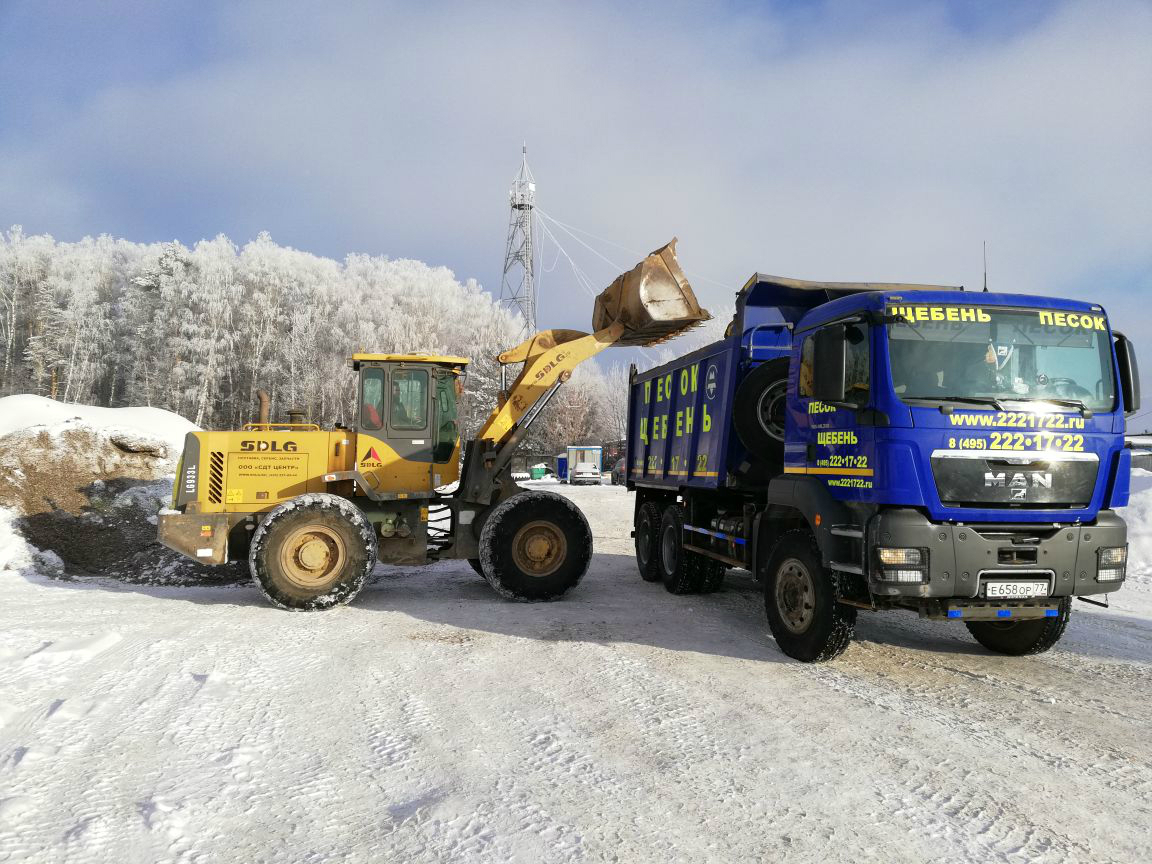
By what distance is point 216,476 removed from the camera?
9.33 m

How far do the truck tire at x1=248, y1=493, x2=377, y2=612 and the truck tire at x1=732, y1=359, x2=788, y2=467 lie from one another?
4.44m

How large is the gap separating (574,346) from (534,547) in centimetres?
275

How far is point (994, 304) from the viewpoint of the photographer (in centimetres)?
580

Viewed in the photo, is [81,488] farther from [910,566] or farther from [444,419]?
[910,566]

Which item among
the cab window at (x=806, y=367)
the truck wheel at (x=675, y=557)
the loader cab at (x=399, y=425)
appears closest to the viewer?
the cab window at (x=806, y=367)

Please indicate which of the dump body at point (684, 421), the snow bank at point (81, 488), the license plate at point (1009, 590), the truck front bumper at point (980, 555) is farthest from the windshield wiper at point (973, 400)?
the snow bank at point (81, 488)

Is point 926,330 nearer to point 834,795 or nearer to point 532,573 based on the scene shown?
point 834,795

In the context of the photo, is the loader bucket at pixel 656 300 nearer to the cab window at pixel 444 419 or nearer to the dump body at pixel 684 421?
the dump body at pixel 684 421

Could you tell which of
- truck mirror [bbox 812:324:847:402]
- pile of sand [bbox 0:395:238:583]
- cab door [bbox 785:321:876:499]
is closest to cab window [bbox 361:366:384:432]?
pile of sand [bbox 0:395:238:583]

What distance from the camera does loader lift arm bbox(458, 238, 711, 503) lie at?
31.8 ft

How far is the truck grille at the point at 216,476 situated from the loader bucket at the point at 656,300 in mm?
5257

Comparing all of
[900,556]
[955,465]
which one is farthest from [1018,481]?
[900,556]

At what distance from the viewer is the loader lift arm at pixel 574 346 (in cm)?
970

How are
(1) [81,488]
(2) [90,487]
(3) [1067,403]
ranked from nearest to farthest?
(3) [1067,403] → (1) [81,488] → (2) [90,487]
